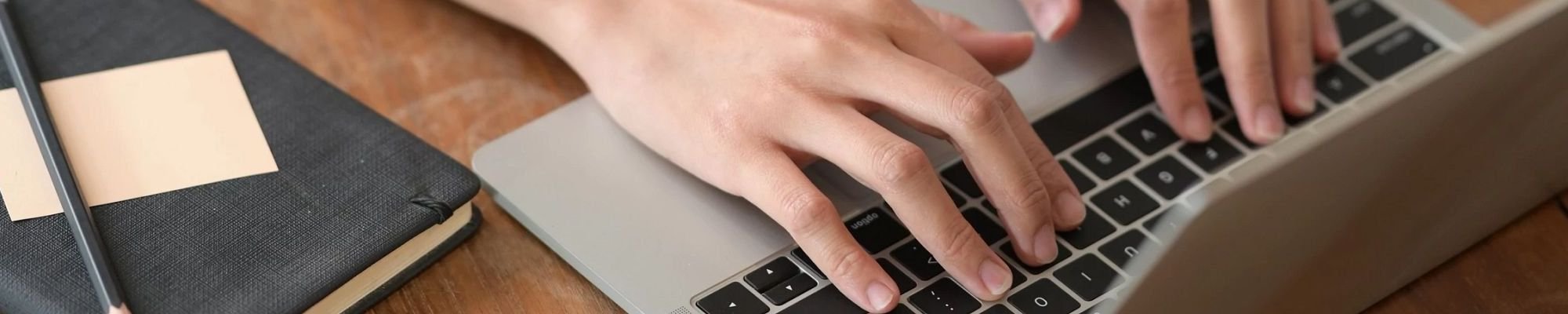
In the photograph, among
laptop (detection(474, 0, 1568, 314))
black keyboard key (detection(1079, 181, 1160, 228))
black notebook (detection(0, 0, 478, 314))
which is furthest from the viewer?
Answer: black keyboard key (detection(1079, 181, 1160, 228))

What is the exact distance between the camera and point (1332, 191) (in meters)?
0.48

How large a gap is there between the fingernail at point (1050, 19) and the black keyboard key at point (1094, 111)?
0.04 m

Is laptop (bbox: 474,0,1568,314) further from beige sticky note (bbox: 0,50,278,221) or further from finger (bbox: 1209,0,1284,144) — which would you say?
beige sticky note (bbox: 0,50,278,221)

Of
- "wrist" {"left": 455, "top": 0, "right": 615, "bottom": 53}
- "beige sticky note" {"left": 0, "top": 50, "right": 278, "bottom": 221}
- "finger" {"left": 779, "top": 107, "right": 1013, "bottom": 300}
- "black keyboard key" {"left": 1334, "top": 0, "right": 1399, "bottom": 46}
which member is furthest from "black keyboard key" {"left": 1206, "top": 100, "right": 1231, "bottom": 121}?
"beige sticky note" {"left": 0, "top": 50, "right": 278, "bottom": 221}

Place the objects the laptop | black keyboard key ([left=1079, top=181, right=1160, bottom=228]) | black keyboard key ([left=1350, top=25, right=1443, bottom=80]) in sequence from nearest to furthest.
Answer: the laptop
black keyboard key ([left=1079, top=181, right=1160, bottom=228])
black keyboard key ([left=1350, top=25, right=1443, bottom=80])

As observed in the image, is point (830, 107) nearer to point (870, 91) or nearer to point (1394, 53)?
point (870, 91)

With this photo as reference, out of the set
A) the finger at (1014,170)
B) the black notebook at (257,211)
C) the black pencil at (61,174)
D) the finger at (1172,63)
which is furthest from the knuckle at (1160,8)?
the black pencil at (61,174)

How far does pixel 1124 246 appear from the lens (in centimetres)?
66

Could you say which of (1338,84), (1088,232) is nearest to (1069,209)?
(1088,232)

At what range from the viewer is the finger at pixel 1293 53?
77 centimetres

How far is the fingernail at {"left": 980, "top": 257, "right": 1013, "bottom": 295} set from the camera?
24.4 inches

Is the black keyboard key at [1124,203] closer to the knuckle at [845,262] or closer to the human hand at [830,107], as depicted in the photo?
the human hand at [830,107]

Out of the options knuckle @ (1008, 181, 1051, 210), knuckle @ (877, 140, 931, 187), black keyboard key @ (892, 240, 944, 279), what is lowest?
black keyboard key @ (892, 240, 944, 279)

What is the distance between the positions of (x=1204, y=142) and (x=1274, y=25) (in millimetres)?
95
